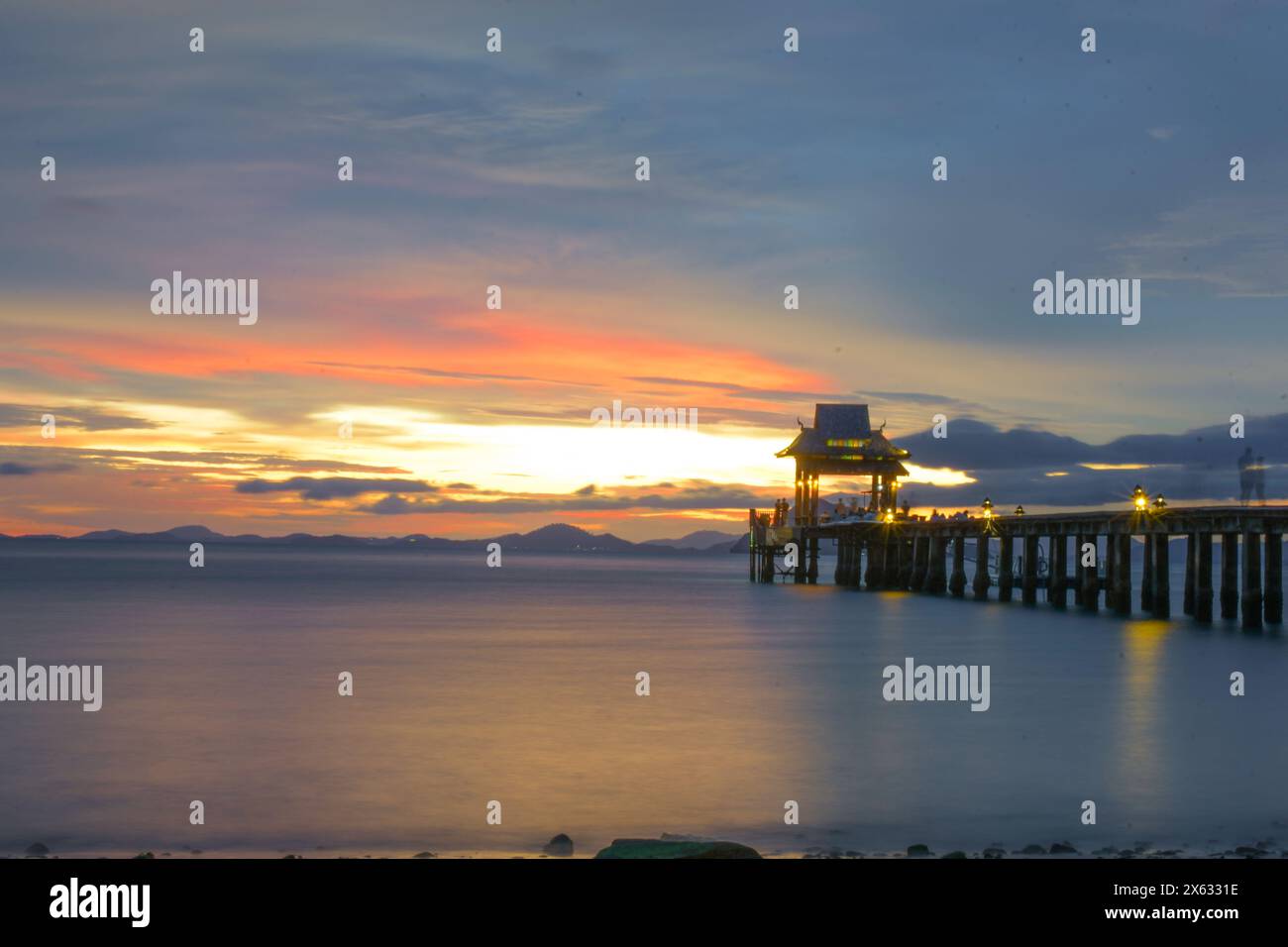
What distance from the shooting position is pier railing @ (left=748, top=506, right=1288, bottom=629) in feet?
140

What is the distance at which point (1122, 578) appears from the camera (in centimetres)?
5312

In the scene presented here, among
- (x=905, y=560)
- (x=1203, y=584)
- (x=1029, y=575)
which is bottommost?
(x=1029, y=575)

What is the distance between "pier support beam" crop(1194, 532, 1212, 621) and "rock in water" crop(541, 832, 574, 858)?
34.4m

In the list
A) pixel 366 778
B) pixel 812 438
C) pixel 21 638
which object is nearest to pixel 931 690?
pixel 366 778

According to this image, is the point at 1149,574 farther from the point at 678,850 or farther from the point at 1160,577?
the point at 678,850

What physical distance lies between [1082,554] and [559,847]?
4997 centimetres

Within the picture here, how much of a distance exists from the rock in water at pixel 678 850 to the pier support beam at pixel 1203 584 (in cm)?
3695

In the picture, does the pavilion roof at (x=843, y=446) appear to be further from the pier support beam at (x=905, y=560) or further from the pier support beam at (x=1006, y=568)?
the pier support beam at (x=1006, y=568)

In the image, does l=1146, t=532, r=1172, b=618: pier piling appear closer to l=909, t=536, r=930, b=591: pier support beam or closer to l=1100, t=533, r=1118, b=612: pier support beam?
l=1100, t=533, r=1118, b=612: pier support beam

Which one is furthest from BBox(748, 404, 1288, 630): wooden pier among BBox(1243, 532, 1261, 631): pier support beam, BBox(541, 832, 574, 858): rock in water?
BBox(541, 832, 574, 858): rock in water

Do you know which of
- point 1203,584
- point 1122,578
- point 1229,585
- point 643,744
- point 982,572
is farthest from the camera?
point 982,572

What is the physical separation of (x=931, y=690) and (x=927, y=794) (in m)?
13.9

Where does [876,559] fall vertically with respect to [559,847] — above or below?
above

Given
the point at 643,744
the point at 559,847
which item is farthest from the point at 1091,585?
the point at 559,847
